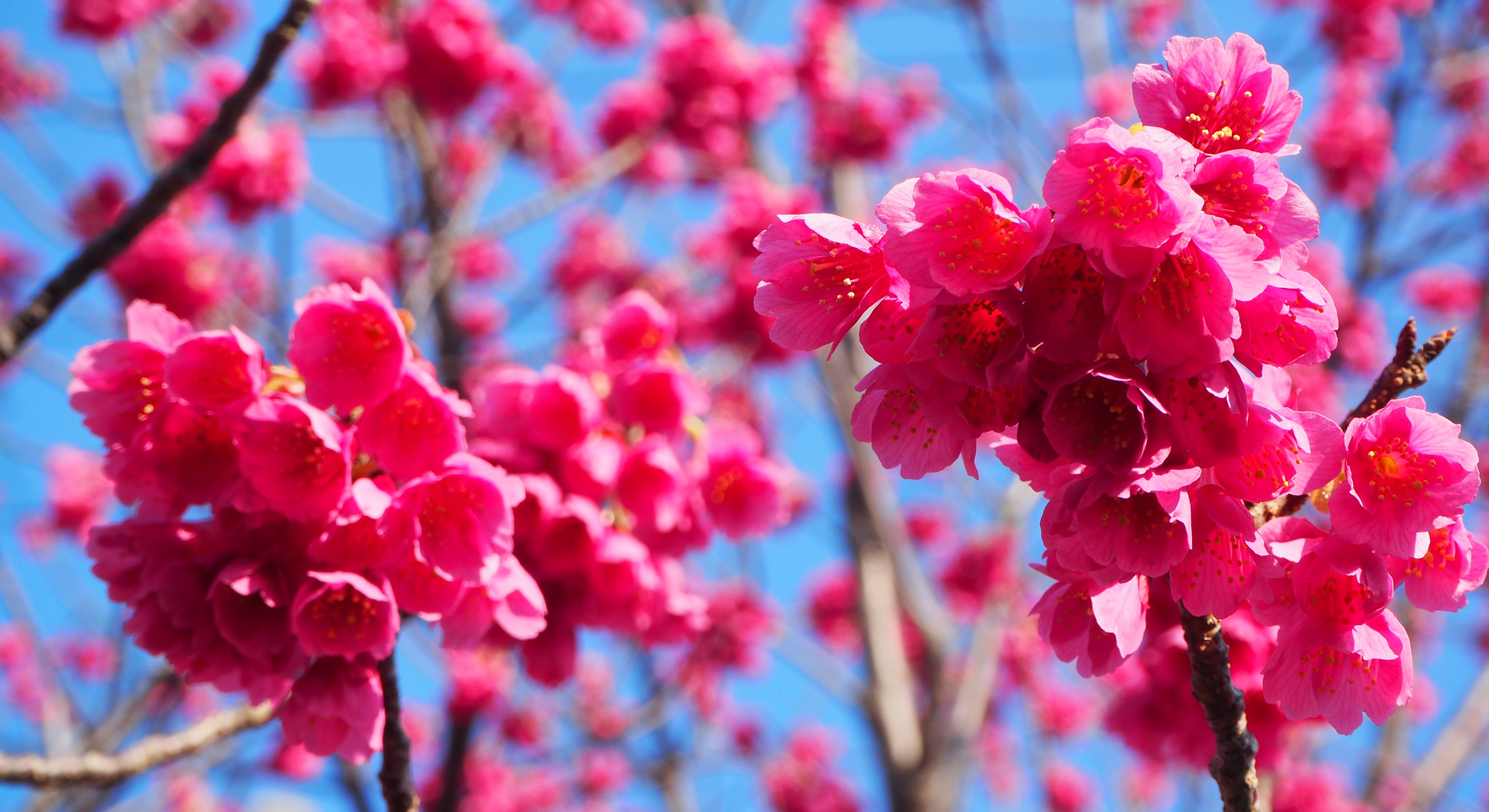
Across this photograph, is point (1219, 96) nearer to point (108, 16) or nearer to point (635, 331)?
point (635, 331)

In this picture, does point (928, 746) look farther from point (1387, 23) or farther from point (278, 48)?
point (1387, 23)

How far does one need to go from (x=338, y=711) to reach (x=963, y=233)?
3.70 feet

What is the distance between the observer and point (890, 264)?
3.75 feet

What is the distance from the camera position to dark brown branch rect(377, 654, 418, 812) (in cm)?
148

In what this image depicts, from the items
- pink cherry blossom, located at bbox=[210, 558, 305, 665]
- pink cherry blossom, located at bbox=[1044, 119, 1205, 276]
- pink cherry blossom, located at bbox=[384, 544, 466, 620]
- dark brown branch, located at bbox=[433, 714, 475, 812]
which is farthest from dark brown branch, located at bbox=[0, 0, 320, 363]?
dark brown branch, located at bbox=[433, 714, 475, 812]

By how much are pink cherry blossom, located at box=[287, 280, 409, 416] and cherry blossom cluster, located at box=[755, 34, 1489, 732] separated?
59 cm

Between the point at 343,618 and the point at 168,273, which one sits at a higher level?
the point at 343,618

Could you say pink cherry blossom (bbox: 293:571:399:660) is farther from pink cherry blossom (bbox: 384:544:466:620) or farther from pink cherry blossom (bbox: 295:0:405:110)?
pink cherry blossom (bbox: 295:0:405:110)

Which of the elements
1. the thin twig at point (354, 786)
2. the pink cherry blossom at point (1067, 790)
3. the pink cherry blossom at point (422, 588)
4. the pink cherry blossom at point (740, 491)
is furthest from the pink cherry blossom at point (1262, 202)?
the pink cherry blossom at point (1067, 790)

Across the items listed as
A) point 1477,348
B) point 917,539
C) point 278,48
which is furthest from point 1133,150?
point 917,539

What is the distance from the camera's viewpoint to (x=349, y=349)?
156cm

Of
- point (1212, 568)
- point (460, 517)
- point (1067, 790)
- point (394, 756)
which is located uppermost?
point (1212, 568)

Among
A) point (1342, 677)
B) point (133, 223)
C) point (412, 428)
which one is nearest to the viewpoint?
point (1342, 677)

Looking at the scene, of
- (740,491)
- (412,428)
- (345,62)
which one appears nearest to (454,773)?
(740,491)
